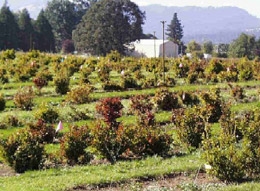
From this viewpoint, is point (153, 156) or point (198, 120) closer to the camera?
point (153, 156)

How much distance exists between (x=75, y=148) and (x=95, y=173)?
39.3 inches

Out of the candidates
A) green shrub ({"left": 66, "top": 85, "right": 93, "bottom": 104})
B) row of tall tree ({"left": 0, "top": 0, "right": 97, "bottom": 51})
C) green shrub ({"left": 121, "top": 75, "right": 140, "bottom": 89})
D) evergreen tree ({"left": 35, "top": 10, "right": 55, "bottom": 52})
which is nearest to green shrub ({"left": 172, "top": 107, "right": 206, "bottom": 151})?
green shrub ({"left": 66, "top": 85, "right": 93, "bottom": 104})

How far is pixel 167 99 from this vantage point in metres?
15.0

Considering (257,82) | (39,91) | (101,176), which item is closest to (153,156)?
(101,176)

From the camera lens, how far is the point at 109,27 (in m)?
49.1

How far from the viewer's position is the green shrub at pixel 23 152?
8.75 metres

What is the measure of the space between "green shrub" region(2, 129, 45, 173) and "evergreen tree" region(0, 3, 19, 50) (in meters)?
44.7

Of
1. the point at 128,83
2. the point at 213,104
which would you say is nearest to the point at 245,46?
the point at 128,83

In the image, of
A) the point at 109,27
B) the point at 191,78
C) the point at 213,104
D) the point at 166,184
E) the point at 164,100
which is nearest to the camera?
the point at 166,184

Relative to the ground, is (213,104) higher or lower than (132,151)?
higher

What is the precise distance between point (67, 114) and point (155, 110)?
2745 mm

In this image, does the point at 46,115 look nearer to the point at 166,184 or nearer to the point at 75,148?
the point at 75,148

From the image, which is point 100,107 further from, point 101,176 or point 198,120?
point 101,176

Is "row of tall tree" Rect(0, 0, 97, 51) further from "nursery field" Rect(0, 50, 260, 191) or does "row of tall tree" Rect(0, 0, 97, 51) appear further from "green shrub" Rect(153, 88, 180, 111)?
"nursery field" Rect(0, 50, 260, 191)
